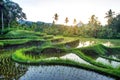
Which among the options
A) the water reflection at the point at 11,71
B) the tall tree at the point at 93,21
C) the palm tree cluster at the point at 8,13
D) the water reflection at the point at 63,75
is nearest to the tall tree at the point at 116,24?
the tall tree at the point at 93,21

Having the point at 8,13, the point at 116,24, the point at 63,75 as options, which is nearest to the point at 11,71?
the point at 63,75

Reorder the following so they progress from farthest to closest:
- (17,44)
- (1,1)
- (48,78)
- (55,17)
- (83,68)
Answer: (55,17) < (1,1) < (17,44) < (83,68) < (48,78)

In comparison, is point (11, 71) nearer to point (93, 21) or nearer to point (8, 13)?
point (8, 13)

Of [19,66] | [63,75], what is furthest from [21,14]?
[63,75]

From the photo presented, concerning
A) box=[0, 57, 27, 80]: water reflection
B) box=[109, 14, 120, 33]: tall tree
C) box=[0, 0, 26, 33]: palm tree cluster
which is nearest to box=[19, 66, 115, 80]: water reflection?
box=[0, 57, 27, 80]: water reflection

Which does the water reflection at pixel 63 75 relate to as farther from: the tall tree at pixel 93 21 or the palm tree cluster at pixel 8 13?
the tall tree at pixel 93 21

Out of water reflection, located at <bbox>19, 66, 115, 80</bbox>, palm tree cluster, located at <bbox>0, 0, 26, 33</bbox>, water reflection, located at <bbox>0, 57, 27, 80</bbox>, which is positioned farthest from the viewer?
palm tree cluster, located at <bbox>0, 0, 26, 33</bbox>

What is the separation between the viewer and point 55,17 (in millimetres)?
74375

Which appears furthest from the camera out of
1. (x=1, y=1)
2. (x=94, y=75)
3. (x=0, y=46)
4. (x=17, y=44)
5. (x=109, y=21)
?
(x=109, y=21)

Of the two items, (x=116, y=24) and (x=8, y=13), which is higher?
(x=8, y=13)

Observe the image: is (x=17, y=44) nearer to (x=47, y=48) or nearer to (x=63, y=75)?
(x=47, y=48)

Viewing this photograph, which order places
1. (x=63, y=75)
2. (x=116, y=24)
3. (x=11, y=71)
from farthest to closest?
(x=116, y=24), (x=11, y=71), (x=63, y=75)

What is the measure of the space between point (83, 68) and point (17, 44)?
14.5 metres

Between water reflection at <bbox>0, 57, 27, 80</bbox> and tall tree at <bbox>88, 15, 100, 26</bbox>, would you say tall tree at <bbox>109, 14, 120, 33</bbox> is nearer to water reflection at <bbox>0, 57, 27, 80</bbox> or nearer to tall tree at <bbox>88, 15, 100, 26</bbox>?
tall tree at <bbox>88, 15, 100, 26</bbox>
